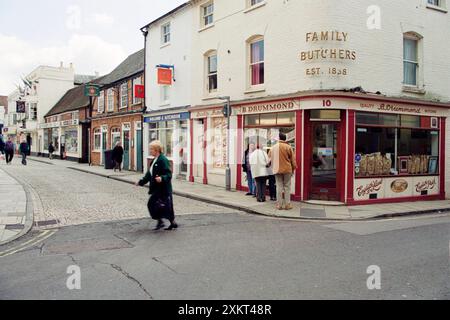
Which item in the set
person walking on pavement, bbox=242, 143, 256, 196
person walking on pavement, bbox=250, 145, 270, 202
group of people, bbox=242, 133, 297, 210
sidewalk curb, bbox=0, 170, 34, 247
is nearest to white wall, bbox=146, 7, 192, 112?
person walking on pavement, bbox=242, 143, 256, 196

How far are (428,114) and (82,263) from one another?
12.9 metres

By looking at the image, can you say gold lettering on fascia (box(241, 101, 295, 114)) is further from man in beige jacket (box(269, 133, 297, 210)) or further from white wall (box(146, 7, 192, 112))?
white wall (box(146, 7, 192, 112))

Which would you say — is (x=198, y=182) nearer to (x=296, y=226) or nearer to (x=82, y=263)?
(x=296, y=226)

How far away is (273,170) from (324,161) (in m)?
2.28

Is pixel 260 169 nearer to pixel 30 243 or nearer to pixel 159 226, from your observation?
pixel 159 226

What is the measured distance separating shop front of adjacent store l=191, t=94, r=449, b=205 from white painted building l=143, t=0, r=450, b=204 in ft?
0.11

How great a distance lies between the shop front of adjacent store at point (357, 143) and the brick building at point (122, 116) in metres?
10.5

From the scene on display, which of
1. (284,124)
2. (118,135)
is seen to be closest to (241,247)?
(284,124)

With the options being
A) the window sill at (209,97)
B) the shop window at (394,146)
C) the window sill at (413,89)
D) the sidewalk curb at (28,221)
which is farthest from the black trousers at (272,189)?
the sidewalk curb at (28,221)

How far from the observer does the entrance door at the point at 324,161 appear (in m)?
12.6

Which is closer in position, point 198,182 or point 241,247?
point 241,247

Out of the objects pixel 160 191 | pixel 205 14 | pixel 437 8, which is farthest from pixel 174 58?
pixel 160 191

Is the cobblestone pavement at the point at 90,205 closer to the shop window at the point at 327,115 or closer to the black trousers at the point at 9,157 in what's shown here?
the shop window at the point at 327,115
